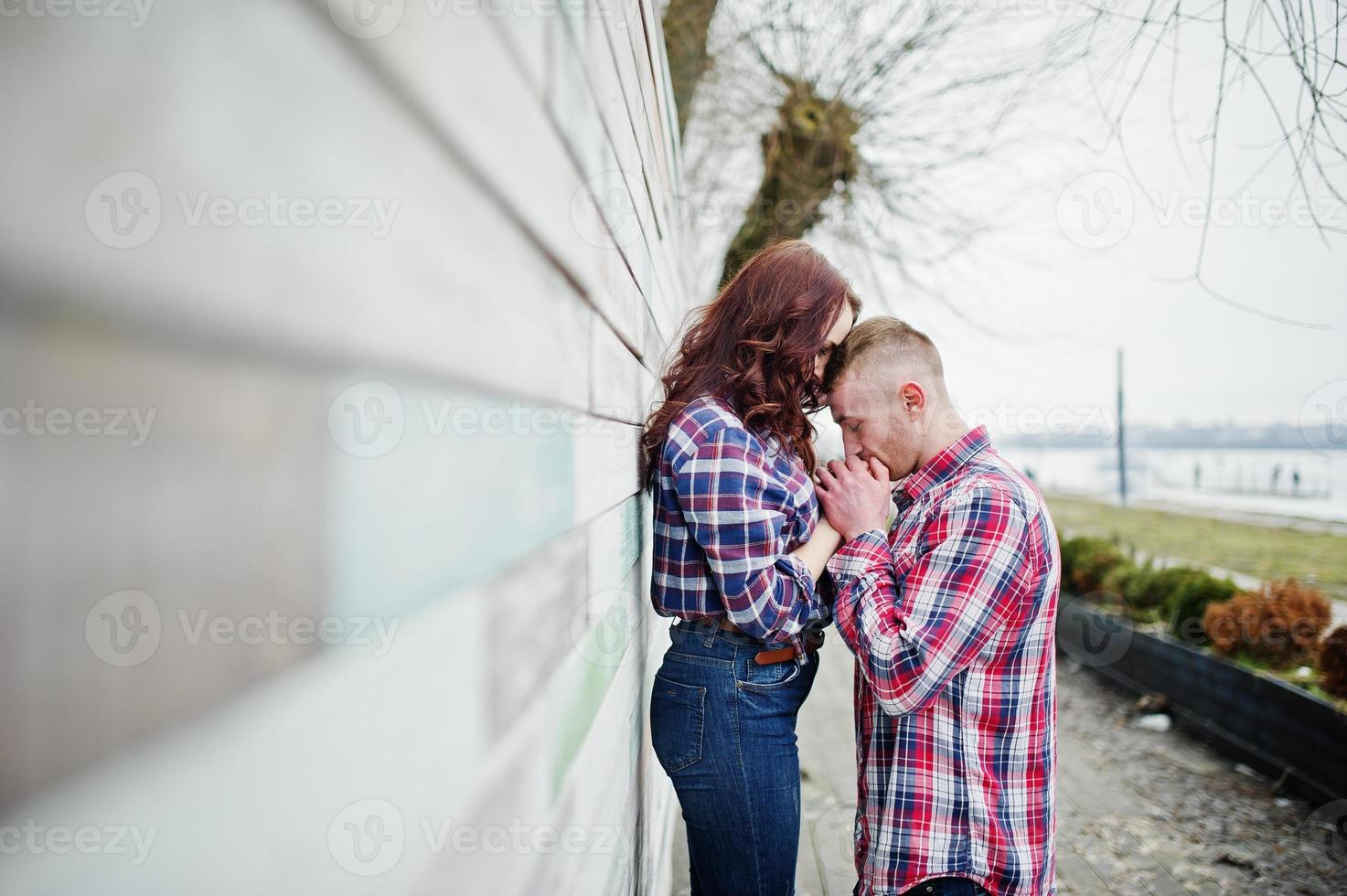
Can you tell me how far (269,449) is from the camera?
37cm

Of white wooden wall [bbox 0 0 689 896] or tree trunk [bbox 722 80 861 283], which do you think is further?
tree trunk [bbox 722 80 861 283]

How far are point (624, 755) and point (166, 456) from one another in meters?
1.42

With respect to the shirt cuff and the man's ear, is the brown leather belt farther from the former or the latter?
the man's ear

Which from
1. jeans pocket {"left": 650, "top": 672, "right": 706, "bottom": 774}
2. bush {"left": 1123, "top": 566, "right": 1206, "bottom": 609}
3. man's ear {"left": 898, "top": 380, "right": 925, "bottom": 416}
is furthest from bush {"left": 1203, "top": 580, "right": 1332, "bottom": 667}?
jeans pocket {"left": 650, "top": 672, "right": 706, "bottom": 774}

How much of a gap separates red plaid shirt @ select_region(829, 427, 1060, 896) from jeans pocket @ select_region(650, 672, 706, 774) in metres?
0.35

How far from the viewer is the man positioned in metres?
1.54

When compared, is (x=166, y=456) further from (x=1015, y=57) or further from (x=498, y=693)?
(x=1015, y=57)

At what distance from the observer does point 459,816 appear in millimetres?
582

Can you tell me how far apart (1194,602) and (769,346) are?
6085 mm

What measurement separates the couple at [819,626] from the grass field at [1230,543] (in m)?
5.37

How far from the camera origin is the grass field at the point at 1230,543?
21.8ft

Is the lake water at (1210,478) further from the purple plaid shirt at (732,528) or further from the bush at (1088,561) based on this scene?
the purple plaid shirt at (732,528)

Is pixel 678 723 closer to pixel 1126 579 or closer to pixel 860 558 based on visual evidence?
pixel 860 558

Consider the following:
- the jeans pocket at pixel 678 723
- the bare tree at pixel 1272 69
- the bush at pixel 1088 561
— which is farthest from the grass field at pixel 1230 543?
the jeans pocket at pixel 678 723
